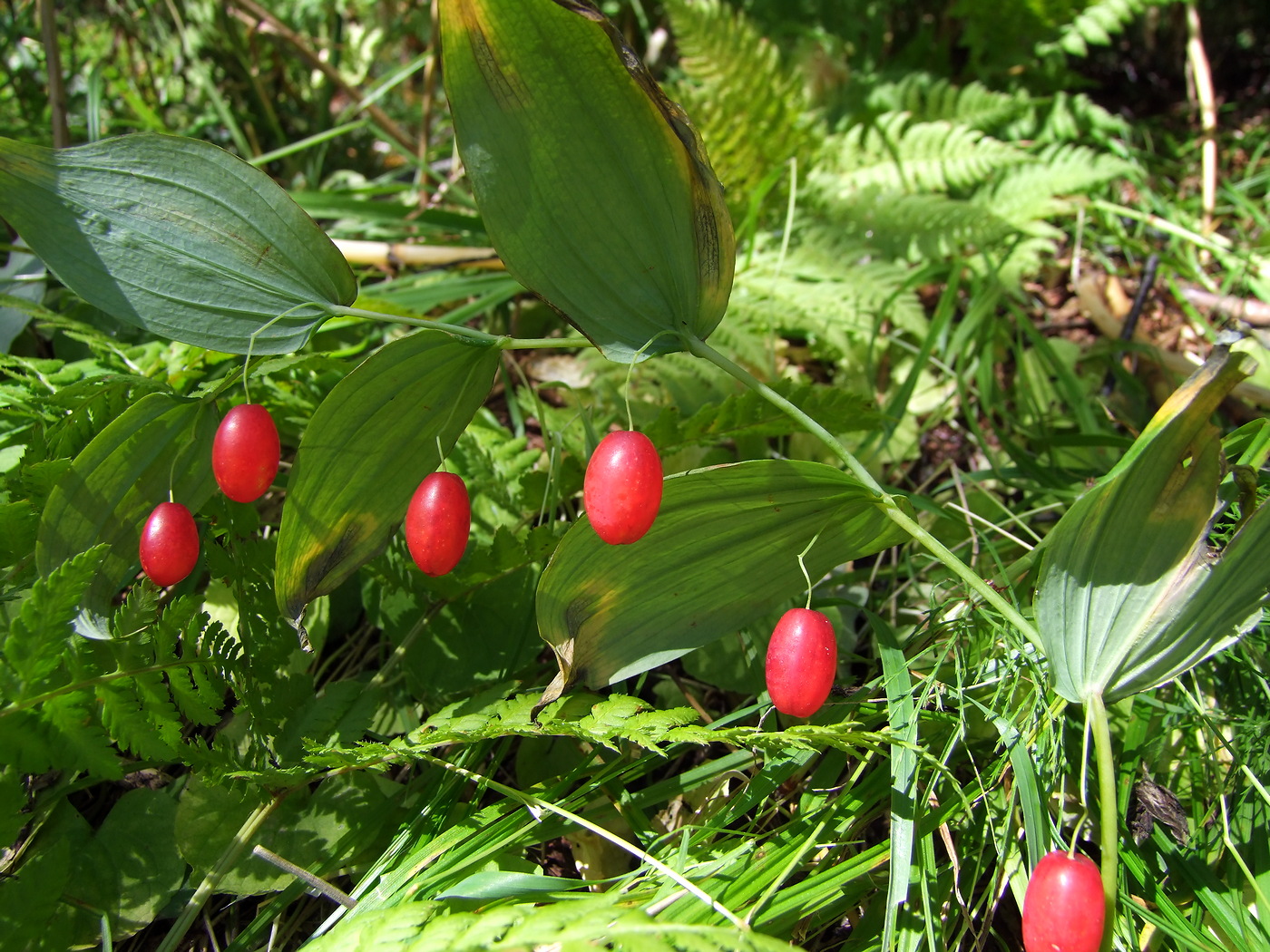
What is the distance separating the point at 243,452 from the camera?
1.15 m

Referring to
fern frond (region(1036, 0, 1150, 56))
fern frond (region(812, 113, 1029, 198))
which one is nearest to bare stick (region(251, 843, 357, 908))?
fern frond (region(812, 113, 1029, 198))

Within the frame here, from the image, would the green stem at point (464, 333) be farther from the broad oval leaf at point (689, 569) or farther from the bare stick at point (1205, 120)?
the bare stick at point (1205, 120)

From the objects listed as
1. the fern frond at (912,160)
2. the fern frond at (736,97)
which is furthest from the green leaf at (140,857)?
the fern frond at (912,160)

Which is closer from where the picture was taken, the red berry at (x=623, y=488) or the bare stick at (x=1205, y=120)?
the red berry at (x=623, y=488)

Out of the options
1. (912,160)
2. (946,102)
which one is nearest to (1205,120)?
(946,102)

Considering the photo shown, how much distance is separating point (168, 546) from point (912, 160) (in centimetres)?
249

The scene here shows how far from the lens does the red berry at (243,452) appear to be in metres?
1.15

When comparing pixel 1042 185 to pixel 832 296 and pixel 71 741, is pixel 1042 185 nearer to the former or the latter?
pixel 832 296

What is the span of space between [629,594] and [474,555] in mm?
356

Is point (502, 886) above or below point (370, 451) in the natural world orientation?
below

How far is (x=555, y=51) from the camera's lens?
1.03 m

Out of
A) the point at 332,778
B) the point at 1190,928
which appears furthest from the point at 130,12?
the point at 1190,928

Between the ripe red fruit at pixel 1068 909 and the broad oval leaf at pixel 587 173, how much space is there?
0.77 metres

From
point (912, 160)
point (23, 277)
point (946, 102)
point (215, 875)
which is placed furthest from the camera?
point (946, 102)
